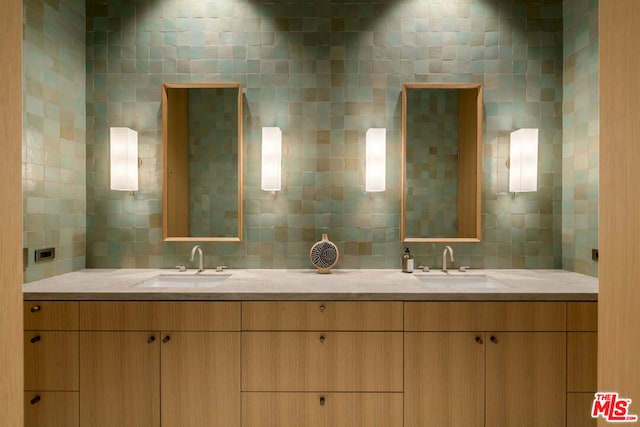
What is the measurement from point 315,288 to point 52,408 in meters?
1.38

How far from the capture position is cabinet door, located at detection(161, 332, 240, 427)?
5.74 ft

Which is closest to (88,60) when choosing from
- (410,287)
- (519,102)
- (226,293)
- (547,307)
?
(226,293)

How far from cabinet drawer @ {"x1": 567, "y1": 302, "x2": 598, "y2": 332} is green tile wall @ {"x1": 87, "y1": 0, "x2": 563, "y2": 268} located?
644 millimetres

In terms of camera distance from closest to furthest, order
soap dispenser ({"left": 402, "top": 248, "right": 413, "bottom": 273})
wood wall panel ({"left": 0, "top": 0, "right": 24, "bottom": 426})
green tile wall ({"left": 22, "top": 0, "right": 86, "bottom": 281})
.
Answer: wood wall panel ({"left": 0, "top": 0, "right": 24, "bottom": 426}), green tile wall ({"left": 22, "top": 0, "right": 86, "bottom": 281}), soap dispenser ({"left": 402, "top": 248, "right": 413, "bottom": 273})

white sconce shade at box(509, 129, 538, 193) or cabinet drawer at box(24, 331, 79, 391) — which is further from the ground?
white sconce shade at box(509, 129, 538, 193)

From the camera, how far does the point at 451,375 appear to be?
5.76 ft

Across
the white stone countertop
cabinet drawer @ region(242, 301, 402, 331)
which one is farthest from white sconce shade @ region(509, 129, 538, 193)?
cabinet drawer @ region(242, 301, 402, 331)

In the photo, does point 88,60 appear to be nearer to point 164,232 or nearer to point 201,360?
point 164,232

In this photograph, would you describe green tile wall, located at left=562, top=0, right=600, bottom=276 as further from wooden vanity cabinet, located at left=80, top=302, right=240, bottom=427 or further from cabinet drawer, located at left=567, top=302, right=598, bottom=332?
wooden vanity cabinet, located at left=80, top=302, right=240, bottom=427

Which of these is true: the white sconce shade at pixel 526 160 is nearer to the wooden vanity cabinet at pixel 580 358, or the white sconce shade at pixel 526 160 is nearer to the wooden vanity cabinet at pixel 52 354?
the wooden vanity cabinet at pixel 580 358

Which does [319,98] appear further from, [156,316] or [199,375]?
[199,375]

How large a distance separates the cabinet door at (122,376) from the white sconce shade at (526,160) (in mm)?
2260

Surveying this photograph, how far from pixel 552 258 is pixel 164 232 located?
2.51 metres

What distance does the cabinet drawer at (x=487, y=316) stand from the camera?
175 cm
